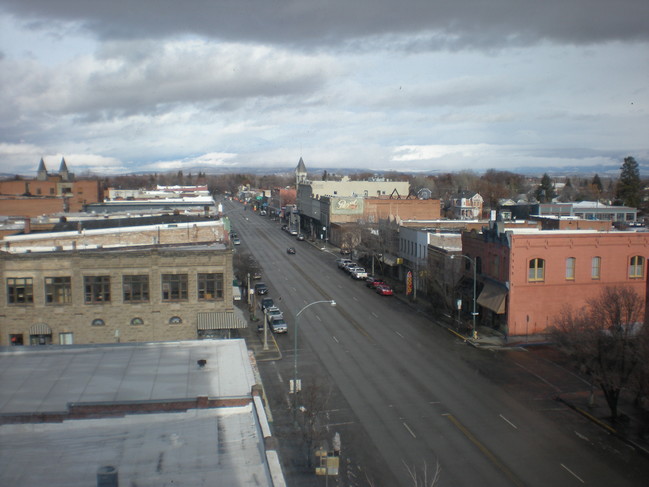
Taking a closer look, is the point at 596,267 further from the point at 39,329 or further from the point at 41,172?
the point at 41,172

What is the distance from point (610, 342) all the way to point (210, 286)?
2264cm

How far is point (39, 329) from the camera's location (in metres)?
35.2

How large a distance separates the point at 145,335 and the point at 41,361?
1342cm

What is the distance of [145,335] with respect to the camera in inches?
1414

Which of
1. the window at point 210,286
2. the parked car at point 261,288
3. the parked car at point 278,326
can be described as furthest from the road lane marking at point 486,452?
the parked car at point 261,288

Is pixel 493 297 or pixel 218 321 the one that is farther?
pixel 493 297

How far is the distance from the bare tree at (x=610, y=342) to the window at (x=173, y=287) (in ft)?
71.1

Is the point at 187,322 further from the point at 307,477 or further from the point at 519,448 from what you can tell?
the point at 519,448

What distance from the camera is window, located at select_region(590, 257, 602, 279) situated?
44.0 m

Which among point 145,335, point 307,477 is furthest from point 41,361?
point 145,335

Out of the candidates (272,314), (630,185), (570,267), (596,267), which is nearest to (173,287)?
(272,314)

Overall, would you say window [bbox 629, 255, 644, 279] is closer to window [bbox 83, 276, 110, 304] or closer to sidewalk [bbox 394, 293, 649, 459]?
sidewalk [bbox 394, 293, 649, 459]

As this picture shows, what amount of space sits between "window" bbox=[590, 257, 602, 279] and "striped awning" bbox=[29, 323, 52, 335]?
3813 centimetres

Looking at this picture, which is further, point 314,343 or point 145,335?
point 314,343
